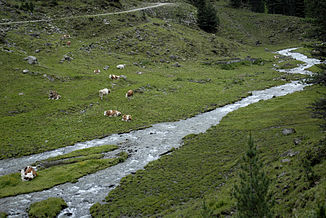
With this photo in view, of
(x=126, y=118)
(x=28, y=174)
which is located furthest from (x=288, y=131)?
(x=28, y=174)

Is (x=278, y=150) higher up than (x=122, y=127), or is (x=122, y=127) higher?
(x=278, y=150)

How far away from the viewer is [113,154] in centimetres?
3108

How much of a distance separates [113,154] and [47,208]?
37.1 feet

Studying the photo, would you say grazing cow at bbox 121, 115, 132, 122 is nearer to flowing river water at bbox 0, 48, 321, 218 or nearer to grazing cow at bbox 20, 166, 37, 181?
flowing river water at bbox 0, 48, 321, 218

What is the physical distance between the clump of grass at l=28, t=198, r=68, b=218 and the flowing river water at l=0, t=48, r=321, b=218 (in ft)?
1.66

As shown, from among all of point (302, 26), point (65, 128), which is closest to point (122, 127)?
point (65, 128)

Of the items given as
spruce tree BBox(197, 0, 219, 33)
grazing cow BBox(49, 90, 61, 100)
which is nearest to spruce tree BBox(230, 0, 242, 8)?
spruce tree BBox(197, 0, 219, 33)

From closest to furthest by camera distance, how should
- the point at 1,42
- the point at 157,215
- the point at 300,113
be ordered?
the point at 157,215 → the point at 300,113 → the point at 1,42

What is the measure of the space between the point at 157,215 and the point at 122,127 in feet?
73.6

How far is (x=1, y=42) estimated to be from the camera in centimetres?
6094

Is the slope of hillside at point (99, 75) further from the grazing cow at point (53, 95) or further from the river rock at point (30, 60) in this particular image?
the grazing cow at point (53, 95)

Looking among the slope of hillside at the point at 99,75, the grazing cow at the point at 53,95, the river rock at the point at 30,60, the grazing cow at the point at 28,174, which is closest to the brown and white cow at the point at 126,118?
the slope of hillside at the point at 99,75

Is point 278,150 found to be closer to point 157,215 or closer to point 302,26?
point 157,215

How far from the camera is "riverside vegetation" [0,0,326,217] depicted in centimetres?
2041
